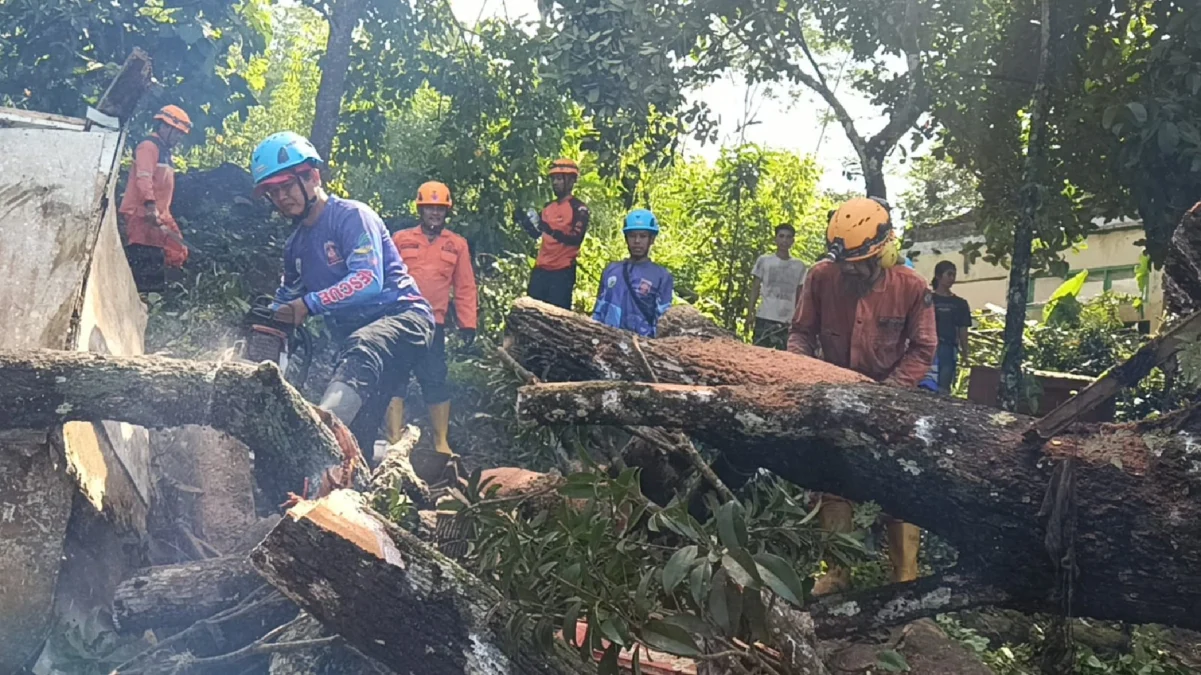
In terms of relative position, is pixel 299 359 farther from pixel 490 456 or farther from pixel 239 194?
pixel 239 194

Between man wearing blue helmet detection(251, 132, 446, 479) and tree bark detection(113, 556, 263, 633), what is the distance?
0.75 meters

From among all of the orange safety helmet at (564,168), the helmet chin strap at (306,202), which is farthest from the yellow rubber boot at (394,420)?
the orange safety helmet at (564,168)

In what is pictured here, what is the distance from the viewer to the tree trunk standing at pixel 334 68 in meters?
9.14

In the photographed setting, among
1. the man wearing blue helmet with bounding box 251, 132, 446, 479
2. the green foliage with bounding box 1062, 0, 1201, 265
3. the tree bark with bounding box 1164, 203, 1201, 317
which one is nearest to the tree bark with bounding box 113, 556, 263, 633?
the man wearing blue helmet with bounding box 251, 132, 446, 479

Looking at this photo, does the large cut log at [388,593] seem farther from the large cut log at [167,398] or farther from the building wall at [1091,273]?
the building wall at [1091,273]

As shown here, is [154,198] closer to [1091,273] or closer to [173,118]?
[173,118]

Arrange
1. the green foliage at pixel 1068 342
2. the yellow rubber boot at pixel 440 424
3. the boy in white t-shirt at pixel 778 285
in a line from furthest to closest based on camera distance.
Result: the green foliage at pixel 1068 342
the boy in white t-shirt at pixel 778 285
the yellow rubber boot at pixel 440 424

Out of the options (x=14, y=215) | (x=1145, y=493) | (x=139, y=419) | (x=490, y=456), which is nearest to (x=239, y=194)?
(x=490, y=456)

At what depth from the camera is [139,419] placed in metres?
3.79

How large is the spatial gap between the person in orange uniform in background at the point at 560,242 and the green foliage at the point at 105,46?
3529 millimetres

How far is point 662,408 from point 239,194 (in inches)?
282

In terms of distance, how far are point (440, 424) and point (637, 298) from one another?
1.47m

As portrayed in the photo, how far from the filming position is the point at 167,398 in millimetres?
3773

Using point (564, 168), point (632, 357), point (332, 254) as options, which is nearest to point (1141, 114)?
point (564, 168)
